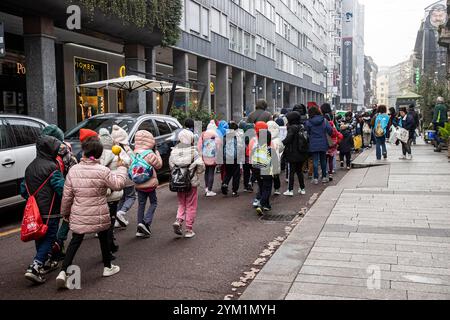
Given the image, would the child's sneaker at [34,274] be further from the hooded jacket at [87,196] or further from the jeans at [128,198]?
the jeans at [128,198]

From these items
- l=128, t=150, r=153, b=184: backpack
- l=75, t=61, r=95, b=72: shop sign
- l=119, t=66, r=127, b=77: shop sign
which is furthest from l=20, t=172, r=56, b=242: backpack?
l=75, t=61, r=95, b=72: shop sign

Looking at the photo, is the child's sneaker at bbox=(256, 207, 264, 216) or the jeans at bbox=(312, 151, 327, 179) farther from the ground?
the jeans at bbox=(312, 151, 327, 179)

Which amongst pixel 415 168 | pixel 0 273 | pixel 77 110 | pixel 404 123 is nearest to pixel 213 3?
pixel 77 110

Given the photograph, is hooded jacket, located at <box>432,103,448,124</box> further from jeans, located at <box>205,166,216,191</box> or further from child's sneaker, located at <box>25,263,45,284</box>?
child's sneaker, located at <box>25,263,45,284</box>

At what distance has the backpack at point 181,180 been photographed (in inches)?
263

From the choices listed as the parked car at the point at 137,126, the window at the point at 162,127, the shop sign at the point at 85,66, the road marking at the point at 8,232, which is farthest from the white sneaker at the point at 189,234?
the shop sign at the point at 85,66

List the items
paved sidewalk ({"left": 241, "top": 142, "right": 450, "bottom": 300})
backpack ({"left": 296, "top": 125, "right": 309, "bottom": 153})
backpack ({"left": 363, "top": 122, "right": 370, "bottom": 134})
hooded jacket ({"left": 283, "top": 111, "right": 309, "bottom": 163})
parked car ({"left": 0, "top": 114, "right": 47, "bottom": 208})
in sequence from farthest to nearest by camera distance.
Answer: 1. backpack ({"left": 363, "top": 122, "right": 370, "bottom": 134})
2. hooded jacket ({"left": 283, "top": 111, "right": 309, "bottom": 163})
3. backpack ({"left": 296, "top": 125, "right": 309, "bottom": 153})
4. parked car ({"left": 0, "top": 114, "right": 47, "bottom": 208})
5. paved sidewalk ({"left": 241, "top": 142, "right": 450, "bottom": 300})

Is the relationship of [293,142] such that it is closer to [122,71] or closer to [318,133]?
[318,133]

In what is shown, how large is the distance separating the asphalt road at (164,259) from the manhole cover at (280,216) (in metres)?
0.19

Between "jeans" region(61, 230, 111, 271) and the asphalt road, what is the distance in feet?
0.74

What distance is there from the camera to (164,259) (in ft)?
18.9

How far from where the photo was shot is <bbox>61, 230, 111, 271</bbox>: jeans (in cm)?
488

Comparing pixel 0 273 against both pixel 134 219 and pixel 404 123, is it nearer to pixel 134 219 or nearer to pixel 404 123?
pixel 134 219

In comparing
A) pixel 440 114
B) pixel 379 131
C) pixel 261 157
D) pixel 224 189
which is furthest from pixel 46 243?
pixel 440 114
